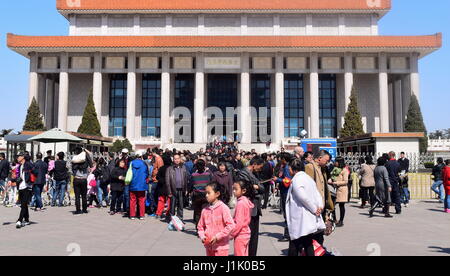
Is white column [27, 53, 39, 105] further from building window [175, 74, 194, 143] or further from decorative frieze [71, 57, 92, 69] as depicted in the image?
building window [175, 74, 194, 143]

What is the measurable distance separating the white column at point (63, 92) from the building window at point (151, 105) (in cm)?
1054

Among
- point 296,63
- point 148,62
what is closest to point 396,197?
point 296,63

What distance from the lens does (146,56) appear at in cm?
4925

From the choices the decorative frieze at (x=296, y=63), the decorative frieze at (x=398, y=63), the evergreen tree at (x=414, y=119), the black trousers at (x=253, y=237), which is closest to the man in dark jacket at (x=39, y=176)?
the black trousers at (x=253, y=237)

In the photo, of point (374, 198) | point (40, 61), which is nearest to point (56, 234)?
point (374, 198)

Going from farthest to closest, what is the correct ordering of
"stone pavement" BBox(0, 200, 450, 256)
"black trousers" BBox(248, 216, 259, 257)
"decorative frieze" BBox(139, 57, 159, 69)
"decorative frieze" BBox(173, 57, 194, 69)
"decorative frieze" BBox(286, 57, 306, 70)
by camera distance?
"decorative frieze" BBox(139, 57, 159, 69) < "decorative frieze" BBox(173, 57, 194, 69) < "decorative frieze" BBox(286, 57, 306, 70) < "stone pavement" BBox(0, 200, 450, 256) < "black trousers" BBox(248, 216, 259, 257)

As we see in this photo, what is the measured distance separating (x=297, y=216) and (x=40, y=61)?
171 feet

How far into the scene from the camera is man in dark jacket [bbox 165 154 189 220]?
10.0 m

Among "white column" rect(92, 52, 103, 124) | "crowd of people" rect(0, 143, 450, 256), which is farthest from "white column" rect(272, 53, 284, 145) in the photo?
"crowd of people" rect(0, 143, 450, 256)

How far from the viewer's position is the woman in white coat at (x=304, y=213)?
15.9 feet

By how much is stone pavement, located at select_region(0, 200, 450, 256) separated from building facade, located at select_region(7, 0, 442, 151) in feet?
116

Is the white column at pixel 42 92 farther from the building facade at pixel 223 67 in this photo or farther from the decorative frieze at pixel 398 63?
the decorative frieze at pixel 398 63

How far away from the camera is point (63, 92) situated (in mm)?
47781
